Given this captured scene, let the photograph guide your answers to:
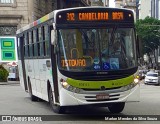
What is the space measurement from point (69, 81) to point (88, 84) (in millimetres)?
507

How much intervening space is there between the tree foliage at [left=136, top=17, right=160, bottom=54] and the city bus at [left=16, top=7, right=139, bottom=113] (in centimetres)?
7944

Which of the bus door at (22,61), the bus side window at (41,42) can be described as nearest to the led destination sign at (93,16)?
the bus side window at (41,42)

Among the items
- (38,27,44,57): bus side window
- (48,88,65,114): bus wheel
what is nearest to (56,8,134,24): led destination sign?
(38,27,44,57): bus side window

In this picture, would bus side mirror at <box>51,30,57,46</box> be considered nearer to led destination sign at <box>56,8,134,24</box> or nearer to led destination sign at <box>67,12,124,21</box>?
led destination sign at <box>56,8,134,24</box>

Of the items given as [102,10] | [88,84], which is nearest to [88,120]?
[88,84]

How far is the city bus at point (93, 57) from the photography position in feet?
42.6

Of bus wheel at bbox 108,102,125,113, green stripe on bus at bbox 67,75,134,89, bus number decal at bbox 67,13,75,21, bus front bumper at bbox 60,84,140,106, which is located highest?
bus number decal at bbox 67,13,75,21

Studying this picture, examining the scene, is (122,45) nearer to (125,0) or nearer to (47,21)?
(47,21)

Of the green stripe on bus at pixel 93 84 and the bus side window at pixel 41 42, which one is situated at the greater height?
the bus side window at pixel 41 42

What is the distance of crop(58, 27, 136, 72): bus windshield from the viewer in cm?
1303

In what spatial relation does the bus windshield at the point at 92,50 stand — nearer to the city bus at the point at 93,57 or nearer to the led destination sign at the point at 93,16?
the city bus at the point at 93,57

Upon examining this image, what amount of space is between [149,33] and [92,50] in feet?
272

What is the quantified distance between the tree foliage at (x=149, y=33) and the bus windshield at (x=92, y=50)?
79.6 m

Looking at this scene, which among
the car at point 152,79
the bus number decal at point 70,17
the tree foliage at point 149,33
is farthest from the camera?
the tree foliage at point 149,33
